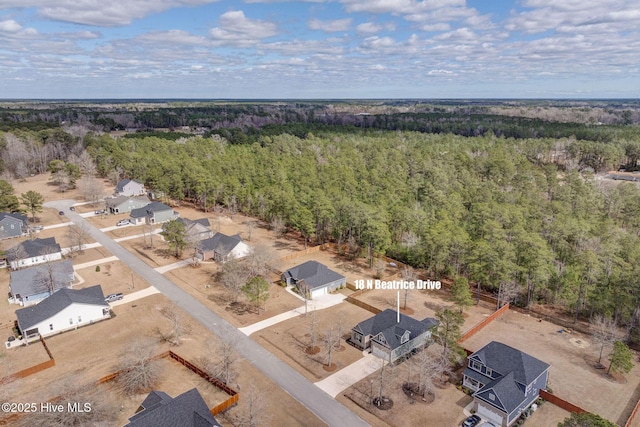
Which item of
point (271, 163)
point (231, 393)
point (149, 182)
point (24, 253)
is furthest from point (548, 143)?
point (24, 253)

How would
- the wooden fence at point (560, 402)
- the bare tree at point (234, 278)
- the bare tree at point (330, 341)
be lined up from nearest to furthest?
1. the wooden fence at point (560, 402)
2. the bare tree at point (330, 341)
3. the bare tree at point (234, 278)

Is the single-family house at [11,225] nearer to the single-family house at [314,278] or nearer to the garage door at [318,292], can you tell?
the single-family house at [314,278]

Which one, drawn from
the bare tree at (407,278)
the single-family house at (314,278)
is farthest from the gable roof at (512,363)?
the single-family house at (314,278)

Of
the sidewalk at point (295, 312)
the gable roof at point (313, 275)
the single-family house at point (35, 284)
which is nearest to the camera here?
the sidewalk at point (295, 312)

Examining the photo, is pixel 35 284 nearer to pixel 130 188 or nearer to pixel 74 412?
pixel 74 412

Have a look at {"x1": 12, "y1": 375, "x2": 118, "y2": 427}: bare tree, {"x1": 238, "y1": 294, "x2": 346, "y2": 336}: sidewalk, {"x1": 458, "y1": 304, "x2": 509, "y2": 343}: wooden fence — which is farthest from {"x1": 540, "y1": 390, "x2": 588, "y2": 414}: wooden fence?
{"x1": 12, "y1": 375, "x2": 118, "y2": 427}: bare tree

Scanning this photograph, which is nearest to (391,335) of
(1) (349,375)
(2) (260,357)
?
(1) (349,375)
